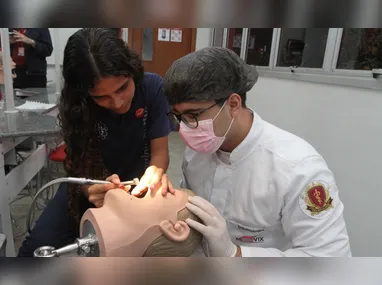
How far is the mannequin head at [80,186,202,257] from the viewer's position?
2.58 feet

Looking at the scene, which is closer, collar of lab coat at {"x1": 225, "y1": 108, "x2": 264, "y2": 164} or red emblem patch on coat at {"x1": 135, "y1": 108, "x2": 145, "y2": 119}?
collar of lab coat at {"x1": 225, "y1": 108, "x2": 264, "y2": 164}

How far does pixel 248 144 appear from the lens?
3.73 feet

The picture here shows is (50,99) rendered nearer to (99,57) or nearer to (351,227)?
(99,57)

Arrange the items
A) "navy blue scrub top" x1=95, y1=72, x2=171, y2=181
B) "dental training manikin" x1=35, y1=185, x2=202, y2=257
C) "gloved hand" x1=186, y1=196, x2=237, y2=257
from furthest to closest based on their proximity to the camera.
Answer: "navy blue scrub top" x1=95, y1=72, x2=171, y2=181, "gloved hand" x1=186, y1=196, x2=237, y2=257, "dental training manikin" x1=35, y1=185, x2=202, y2=257

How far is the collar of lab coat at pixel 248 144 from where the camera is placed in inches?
44.8

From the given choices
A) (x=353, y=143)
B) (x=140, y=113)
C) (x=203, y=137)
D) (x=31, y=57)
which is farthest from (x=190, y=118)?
(x=31, y=57)

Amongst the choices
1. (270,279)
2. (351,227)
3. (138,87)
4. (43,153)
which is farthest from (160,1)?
(43,153)

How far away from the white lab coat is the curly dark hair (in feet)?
1.73

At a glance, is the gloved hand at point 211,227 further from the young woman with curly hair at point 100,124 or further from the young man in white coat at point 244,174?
the young woman with curly hair at point 100,124

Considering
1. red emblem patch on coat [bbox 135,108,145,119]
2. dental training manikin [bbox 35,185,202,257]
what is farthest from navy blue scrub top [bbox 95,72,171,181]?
dental training manikin [bbox 35,185,202,257]

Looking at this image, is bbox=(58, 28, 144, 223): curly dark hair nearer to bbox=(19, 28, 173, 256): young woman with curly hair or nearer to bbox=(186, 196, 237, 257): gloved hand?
bbox=(19, 28, 173, 256): young woman with curly hair

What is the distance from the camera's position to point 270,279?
7.0 inches

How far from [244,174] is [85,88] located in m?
0.72

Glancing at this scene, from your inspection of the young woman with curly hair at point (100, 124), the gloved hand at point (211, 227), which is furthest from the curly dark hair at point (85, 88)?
the gloved hand at point (211, 227)
